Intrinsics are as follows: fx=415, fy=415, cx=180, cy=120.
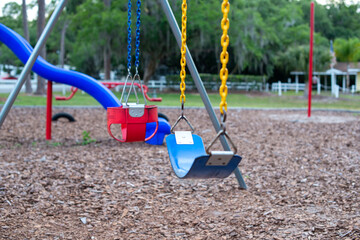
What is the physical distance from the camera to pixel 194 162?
2.16 meters

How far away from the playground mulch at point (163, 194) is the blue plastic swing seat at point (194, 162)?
0.44m

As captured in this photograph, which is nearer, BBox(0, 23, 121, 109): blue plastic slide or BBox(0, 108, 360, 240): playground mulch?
BBox(0, 108, 360, 240): playground mulch

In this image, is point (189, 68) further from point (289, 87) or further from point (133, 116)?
point (289, 87)

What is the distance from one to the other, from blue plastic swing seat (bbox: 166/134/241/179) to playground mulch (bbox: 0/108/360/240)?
444mm

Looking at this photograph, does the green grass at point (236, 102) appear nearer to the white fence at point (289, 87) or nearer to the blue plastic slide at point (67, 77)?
the blue plastic slide at point (67, 77)

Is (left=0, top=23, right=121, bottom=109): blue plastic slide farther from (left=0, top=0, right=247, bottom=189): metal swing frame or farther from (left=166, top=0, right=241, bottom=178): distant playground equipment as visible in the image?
(left=166, top=0, right=241, bottom=178): distant playground equipment

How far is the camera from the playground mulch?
2816 mm

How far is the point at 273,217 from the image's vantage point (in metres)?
3.03

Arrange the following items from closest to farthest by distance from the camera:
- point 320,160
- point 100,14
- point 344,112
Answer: point 320,160, point 344,112, point 100,14

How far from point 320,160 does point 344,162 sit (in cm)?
29

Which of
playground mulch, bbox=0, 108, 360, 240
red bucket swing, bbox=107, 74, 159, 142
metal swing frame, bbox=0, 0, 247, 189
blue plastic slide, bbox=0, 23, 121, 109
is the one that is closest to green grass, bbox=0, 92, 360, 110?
blue plastic slide, bbox=0, 23, 121, 109

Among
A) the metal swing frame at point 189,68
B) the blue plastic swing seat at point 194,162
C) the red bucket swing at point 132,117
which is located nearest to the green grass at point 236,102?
the metal swing frame at point 189,68

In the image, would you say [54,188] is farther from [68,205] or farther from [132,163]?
[132,163]

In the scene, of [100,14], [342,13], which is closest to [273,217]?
[100,14]
